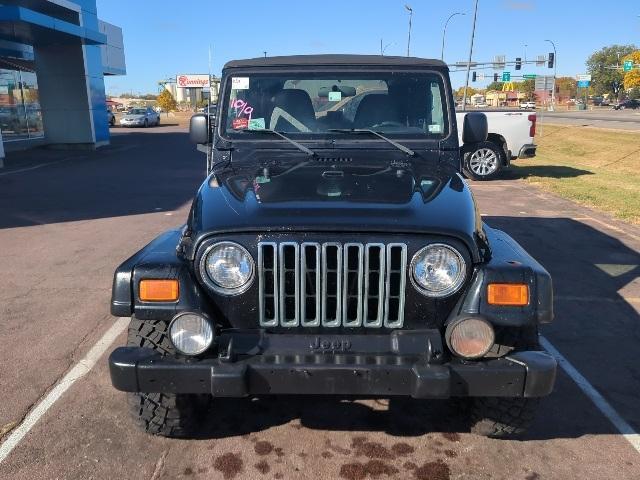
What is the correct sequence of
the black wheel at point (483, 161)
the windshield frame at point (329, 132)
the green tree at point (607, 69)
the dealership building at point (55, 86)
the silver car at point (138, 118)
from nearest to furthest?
1. the windshield frame at point (329, 132)
2. the black wheel at point (483, 161)
3. the dealership building at point (55, 86)
4. the silver car at point (138, 118)
5. the green tree at point (607, 69)

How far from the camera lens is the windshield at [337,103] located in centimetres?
396

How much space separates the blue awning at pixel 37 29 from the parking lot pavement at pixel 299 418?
39.0ft

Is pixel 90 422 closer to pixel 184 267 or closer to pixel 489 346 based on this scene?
pixel 184 267

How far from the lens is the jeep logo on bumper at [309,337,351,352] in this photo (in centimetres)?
261

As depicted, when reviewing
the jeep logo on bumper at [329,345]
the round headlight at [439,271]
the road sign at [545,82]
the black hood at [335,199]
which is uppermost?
the road sign at [545,82]

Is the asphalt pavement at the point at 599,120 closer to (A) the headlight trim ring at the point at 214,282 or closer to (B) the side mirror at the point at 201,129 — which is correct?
(B) the side mirror at the point at 201,129

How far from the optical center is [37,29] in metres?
17.8

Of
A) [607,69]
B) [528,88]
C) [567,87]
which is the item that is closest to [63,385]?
[528,88]

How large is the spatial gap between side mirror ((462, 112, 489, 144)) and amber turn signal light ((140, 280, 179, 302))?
2.60 meters

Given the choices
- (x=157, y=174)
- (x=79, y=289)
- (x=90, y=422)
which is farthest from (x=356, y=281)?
(x=157, y=174)

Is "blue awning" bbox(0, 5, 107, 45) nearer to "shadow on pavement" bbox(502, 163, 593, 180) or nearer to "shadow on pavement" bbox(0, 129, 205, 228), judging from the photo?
"shadow on pavement" bbox(0, 129, 205, 228)

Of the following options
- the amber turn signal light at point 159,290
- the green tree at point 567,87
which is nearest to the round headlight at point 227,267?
the amber turn signal light at point 159,290

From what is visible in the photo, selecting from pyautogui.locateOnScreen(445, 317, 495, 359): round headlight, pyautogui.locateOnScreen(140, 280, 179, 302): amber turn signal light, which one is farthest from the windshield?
pyautogui.locateOnScreen(445, 317, 495, 359): round headlight

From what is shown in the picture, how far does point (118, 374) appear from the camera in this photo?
2559 millimetres
